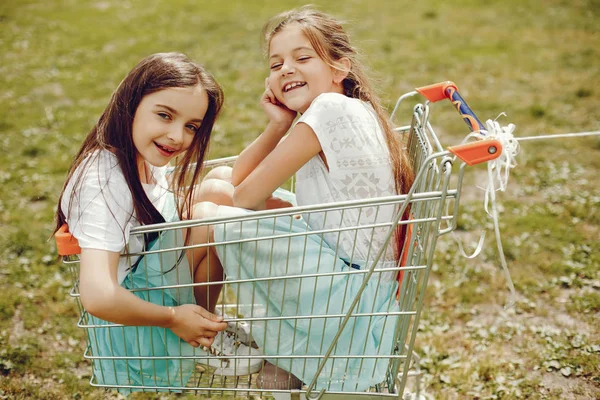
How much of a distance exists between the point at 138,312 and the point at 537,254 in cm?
297

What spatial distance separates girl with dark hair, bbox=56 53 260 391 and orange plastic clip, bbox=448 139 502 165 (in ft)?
3.52

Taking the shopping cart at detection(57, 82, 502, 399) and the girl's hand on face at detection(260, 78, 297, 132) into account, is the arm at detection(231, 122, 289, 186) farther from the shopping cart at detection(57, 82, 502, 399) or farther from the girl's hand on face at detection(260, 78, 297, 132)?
the shopping cart at detection(57, 82, 502, 399)

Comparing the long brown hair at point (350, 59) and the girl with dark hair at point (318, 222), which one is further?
the long brown hair at point (350, 59)

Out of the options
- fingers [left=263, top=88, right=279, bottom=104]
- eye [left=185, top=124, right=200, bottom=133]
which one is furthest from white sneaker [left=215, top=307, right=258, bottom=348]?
fingers [left=263, top=88, right=279, bottom=104]

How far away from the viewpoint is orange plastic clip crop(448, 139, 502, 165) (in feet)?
6.61

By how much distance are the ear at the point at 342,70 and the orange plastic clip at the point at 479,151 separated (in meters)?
1.05

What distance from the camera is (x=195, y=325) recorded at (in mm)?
2408

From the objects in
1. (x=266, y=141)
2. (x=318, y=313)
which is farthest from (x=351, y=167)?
(x=318, y=313)

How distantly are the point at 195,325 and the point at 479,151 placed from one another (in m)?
1.24

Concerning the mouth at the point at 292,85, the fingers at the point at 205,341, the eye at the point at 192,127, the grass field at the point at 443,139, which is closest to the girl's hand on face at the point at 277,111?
the mouth at the point at 292,85

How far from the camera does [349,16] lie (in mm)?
9898

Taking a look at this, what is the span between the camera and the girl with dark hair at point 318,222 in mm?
2395

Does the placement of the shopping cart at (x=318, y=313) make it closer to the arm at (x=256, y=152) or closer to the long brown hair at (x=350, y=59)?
the long brown hair at (x=350, y=59)

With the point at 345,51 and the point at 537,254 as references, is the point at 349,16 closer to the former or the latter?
the point at 537,254
